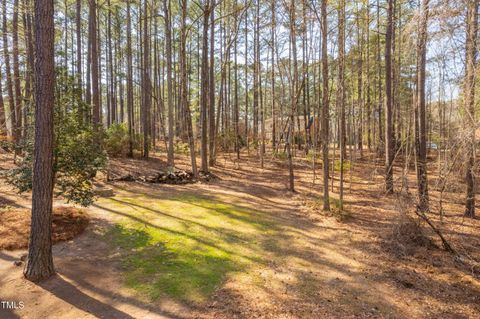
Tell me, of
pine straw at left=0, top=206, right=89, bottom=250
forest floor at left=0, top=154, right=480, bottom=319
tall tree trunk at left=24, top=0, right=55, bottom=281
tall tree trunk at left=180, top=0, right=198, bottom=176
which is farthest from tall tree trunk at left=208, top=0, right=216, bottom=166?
tall tree trunk at left=24, top=0, right=55, bottom=281

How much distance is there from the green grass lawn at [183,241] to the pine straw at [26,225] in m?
0.78

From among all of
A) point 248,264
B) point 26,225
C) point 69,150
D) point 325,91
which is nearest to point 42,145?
point 69,150

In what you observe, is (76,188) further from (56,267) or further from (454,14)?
(454,14)

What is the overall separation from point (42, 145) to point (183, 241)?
3.29 meters

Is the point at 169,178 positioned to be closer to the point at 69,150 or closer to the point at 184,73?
the point at 184,73

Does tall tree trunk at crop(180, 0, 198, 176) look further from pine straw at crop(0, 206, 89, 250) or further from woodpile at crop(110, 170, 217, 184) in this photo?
pine straw at crop(0, 206, 89, 250)

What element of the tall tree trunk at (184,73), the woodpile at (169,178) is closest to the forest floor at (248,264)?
the woodpile at (169,178)

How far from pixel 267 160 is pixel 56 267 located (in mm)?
15636

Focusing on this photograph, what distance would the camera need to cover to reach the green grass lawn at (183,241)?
16.4 feet

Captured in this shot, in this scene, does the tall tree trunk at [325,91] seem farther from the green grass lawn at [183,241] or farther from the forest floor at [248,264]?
the green grass lawn at [183,241]

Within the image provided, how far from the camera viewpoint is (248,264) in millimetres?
5887

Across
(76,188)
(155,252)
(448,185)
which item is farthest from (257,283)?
(76,188)

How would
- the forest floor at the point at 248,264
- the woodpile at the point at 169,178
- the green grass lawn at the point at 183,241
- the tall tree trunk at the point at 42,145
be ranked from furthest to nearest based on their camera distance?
the woodpile at the point at 169,178 → the green grass lawn at the point at 183,241 → the tall tree trunk at the point at 42,145 → the forest floor at the point at 248,264

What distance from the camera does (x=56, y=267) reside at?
5305 millimetres
